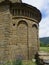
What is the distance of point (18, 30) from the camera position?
51.7ft

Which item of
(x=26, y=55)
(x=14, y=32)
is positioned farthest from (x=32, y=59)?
(x=14, y=32)

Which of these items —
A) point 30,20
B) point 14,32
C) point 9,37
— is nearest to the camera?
point 9,37

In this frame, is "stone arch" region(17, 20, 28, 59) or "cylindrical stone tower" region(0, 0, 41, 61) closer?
"cylindrical stone tower" region(0, 0, 41, 61)

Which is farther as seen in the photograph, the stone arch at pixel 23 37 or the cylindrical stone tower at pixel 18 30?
the stone arch at pixel 23 37

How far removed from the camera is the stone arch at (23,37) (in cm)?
1568

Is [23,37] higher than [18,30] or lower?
lower

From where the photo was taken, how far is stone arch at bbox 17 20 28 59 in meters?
15.7

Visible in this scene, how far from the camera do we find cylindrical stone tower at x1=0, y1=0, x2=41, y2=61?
1433 centimetres

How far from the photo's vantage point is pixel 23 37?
1588 cm

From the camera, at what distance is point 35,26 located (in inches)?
677

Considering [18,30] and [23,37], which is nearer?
[18,30]

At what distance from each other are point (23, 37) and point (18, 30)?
0.74m

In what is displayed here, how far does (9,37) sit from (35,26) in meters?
3.62

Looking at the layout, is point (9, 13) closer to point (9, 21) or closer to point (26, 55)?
point (9, 21)
